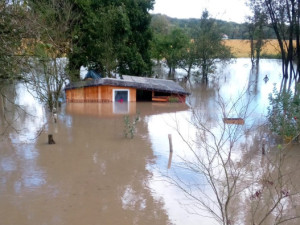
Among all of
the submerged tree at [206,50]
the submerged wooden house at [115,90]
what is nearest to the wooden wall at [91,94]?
the submerged wooden house at [115,90]

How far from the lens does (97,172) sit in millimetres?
10703

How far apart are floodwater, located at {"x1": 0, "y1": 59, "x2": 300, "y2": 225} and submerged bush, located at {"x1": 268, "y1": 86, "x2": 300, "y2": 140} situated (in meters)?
0.73

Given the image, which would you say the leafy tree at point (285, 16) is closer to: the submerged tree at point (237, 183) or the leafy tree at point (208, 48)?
the leafy tree at point (208, 48)

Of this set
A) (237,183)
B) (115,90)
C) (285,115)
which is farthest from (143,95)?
(237,183)

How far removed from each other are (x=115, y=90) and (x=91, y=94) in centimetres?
178

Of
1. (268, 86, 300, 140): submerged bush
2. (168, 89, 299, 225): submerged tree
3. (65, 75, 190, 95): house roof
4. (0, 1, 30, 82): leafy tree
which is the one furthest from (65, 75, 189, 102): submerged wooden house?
(0, 1, 30, 82): leafy tree

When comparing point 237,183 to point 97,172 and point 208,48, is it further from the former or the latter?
point 208,48

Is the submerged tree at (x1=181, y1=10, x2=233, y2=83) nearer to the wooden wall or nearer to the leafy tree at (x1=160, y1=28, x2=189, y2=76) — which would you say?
the leafy tree at (x1=160, y1=28, x2=189, y2=76)

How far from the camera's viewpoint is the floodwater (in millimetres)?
8109

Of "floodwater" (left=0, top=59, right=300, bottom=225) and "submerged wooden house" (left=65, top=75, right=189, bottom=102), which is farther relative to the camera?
"submerged wooden house" (left=65, top=75, right=189, bottom=102)

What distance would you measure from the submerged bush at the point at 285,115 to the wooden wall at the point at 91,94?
12.9m

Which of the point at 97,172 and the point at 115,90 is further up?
the point at 115,90

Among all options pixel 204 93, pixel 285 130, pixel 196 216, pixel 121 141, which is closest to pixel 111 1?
pixel 204 93

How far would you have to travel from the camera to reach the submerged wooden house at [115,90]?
23.7 m
